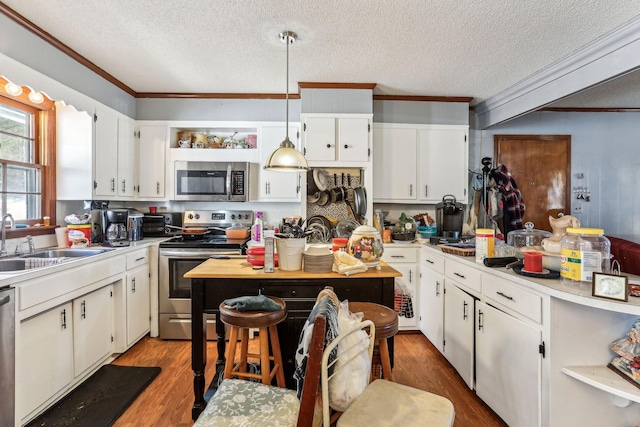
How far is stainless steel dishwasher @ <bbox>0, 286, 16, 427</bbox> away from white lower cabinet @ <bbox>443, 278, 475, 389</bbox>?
2.63 m

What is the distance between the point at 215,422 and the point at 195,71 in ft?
9.38

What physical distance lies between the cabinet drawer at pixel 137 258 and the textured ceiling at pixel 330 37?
1664mm

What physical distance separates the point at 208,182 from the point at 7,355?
217 cm

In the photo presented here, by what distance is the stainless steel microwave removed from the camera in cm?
346

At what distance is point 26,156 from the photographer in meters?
2.60

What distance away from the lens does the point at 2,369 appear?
1.57 metres

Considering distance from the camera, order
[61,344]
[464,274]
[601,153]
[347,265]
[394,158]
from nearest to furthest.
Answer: [347,265] < [61,344] < [464,274] < [394,158] < [601,153]

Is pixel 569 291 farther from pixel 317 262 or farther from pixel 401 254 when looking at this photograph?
pixel 401 254

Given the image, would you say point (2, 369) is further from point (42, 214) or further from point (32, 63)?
point (32, 63)

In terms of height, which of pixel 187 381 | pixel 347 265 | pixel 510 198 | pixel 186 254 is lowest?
pixel 187 381

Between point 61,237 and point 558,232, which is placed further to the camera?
point 61,237

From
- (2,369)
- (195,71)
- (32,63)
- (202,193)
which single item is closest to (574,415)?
(2,369)

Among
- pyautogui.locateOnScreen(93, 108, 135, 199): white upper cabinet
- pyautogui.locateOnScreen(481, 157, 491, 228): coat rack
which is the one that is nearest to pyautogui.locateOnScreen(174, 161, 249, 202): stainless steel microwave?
pyautogui.locateOnScreen(93, 108, 135, 199): white upper cabinet

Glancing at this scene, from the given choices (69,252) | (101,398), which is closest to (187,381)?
(101,398)
